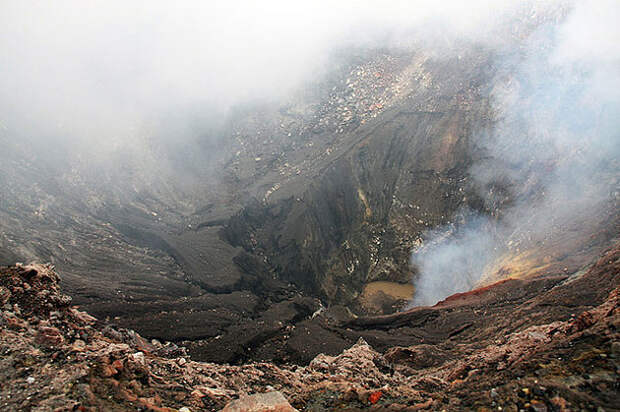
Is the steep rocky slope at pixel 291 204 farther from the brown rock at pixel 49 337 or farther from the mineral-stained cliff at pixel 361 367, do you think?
the brown rock at pixel 49 337

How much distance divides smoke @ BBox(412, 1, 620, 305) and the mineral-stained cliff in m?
6.30

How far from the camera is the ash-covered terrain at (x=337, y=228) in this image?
31.7 feet

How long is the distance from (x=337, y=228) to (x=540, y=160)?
44.6 feet

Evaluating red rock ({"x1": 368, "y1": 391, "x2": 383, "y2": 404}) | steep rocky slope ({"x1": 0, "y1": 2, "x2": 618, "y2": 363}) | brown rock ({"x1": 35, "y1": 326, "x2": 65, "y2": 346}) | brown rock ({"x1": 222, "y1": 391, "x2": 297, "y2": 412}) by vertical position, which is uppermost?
steep rocky slope ({"x1": 0, "y1": 2, "x2": 618, "y2": 363})

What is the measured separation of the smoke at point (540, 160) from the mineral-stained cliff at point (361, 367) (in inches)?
248

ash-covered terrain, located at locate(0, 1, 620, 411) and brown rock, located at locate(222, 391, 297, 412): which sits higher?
ash-covered terrain, located at locate(0, 1, 620, 411)

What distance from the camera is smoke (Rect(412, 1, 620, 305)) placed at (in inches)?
865

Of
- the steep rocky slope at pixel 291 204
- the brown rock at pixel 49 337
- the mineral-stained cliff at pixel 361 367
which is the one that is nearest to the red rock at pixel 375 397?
the mineral-stained cliff at pixel 361 367

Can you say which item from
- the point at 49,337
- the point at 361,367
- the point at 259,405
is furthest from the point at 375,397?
the point at 49,337

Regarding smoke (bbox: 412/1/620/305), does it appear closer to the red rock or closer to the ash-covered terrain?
the ash-covered terrain

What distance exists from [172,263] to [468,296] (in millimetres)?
16368

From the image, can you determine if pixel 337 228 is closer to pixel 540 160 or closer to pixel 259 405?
pixel 540 160

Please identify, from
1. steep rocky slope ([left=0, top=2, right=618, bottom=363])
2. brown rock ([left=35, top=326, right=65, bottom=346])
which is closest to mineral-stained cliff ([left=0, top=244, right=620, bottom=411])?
brown rock ([left=35, top=326, right=65, bottom=346])

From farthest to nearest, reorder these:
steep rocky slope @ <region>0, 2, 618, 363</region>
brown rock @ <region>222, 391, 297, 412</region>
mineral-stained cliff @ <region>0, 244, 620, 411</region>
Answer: steep rocky slope @ <region>0, 2, 618, 363</region>, brown rock @ <region>222, 391, 297, 412</region>, mineral-stained cliff @ <region>0, 244, 620, 411</region>
